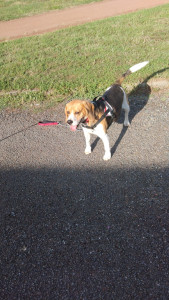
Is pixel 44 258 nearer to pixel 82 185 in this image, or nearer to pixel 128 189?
pixel 82 185

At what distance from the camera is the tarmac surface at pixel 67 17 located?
11.9m

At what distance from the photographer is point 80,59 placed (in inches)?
305

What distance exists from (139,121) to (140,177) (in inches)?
64.5

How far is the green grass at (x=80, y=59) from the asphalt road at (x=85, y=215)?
1672 millimetres

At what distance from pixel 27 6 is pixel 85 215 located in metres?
16.2

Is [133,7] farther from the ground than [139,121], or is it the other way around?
[133,7]

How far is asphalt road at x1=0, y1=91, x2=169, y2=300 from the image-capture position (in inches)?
107

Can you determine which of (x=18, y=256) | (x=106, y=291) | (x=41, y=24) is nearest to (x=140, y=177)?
(x=106, y=291)

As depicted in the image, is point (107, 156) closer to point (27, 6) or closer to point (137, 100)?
point (137, 100)

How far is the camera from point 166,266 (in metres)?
2.73

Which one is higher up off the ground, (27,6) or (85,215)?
(27,6)

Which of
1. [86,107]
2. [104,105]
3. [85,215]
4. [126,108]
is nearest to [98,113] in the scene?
[104,105]

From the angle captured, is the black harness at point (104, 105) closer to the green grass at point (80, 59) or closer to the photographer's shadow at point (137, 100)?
the photographer's shadow at point (137, 100)

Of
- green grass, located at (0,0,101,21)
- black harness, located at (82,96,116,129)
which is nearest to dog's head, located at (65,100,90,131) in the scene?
black harness, located at (82,96,116,129)
